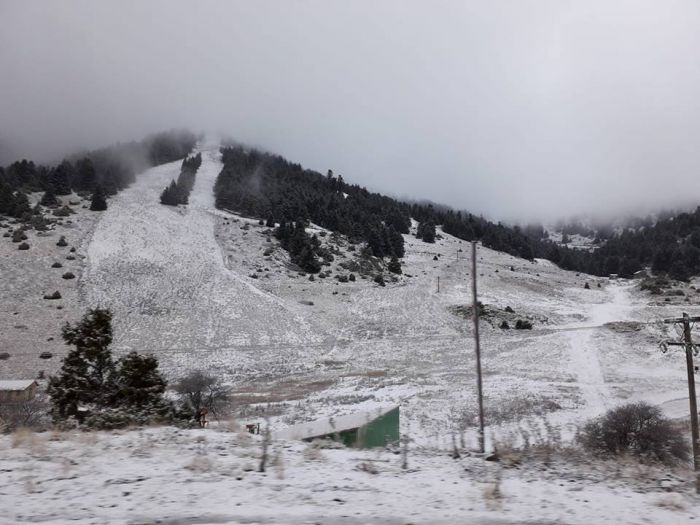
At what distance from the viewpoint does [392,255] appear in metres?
88.1

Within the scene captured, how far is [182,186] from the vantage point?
10625 cm

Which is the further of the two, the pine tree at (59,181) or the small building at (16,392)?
the pine tree at (59,181)

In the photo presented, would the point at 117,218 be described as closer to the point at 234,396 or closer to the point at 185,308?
the point at 185,308

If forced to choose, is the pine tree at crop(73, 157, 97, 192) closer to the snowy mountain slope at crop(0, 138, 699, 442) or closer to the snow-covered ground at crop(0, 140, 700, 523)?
the snow-covered ground at crop(0, 140, 700, 523)

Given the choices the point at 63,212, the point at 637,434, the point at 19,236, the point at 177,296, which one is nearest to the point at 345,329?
the point at 177,296

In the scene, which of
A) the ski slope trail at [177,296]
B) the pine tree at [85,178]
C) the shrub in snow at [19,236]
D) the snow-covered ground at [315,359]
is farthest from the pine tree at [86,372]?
the pine tree at [85,178]

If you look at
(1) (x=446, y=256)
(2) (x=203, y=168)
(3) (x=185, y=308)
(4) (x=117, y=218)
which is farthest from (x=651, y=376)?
(2) (x=203, y=168)

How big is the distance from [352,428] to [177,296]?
145ft

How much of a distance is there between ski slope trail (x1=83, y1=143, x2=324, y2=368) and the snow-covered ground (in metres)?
0.28

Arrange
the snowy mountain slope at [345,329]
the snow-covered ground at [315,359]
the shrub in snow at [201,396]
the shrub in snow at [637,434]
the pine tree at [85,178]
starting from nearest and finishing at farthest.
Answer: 1. the snow-covered ground at [315,359]
2. the shrub in snow at [637,434]
3. the shrub in snow at [201,396]
4. the snowy mountain slope at [345,329]
5. the pine tree at [85,178]

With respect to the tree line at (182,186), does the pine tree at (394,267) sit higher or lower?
lower

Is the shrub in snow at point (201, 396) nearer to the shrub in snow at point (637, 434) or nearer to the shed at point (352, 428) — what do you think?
the shed at point (352, 428)

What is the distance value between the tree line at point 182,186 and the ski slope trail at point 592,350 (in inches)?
3087

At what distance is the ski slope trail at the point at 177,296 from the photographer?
40594mm
